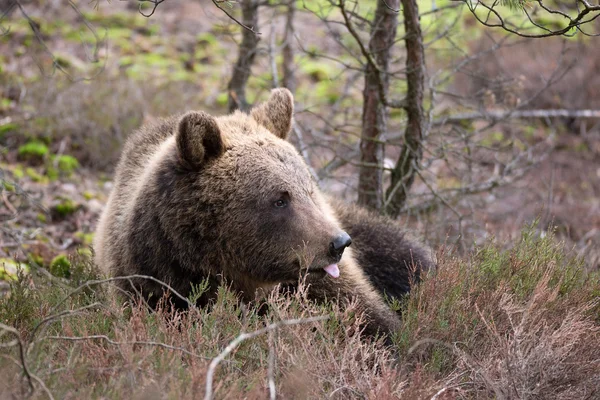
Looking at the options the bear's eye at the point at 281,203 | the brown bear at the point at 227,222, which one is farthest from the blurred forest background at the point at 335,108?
the bear's eye at the point at 281,203

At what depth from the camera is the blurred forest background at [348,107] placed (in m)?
6.38

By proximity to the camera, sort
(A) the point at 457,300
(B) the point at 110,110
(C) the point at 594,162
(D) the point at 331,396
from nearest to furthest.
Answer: (D) the point at 331,396
(A) the point at 457,300
(B) the point at 110,110
(C) the point at 594,162

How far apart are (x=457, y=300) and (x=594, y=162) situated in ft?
34.6

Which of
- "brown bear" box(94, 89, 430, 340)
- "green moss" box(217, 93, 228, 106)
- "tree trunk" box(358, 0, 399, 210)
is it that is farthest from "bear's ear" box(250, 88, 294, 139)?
"green moss" box(217, 93, 228, 106)

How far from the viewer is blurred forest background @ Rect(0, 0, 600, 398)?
6375mm

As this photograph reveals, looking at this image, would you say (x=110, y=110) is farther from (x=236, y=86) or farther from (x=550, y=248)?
(x=550, y=248)

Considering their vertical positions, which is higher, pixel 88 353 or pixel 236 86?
pixel 236 86

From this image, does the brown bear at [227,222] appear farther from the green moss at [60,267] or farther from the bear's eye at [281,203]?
the green moss at [60,267]

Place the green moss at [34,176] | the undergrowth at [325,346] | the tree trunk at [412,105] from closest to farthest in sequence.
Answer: the undergrowth at [325,346] < the tree trunk at [412,105] < the green moss at [34,176]

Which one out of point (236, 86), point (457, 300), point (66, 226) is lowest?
point (66, 226)

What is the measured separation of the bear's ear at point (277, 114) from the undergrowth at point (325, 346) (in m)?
1.46

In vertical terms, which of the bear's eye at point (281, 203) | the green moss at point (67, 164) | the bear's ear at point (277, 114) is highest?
the bear's ear at point (277, 114)

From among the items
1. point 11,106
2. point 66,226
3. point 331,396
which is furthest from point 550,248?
point 11,106

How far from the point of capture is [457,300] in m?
4.25
